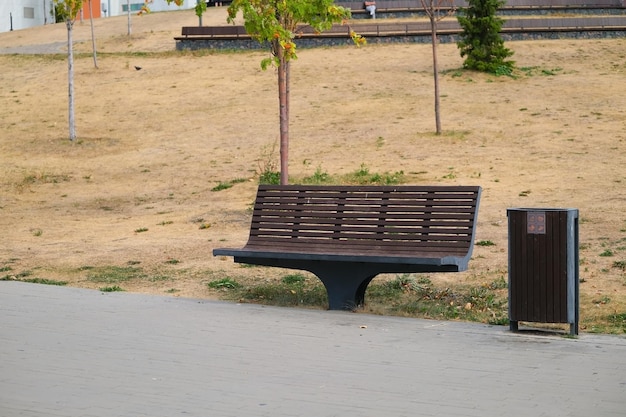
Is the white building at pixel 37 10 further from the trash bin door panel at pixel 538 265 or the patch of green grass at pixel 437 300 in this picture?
the trash bin door panel at pixel 538 265

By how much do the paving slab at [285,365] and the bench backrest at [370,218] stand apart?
83 cm

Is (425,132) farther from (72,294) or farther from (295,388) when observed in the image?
(295,388)

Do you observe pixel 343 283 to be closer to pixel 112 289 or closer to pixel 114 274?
pixel 112 289

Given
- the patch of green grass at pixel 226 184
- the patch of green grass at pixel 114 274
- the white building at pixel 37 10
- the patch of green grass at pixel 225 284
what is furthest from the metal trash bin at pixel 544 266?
the white building at pixel 37 10

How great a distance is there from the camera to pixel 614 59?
123ft

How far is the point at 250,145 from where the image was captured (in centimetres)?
2777

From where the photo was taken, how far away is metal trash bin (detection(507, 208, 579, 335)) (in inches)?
345

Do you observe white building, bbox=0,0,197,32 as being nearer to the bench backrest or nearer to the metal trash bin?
the bench backrest

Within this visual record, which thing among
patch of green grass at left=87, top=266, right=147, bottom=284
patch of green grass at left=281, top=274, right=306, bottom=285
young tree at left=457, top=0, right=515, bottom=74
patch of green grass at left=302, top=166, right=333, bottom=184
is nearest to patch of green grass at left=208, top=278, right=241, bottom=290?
patch of green grass at left=281, top=274, right=306, bottom=285

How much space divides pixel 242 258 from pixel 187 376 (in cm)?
357

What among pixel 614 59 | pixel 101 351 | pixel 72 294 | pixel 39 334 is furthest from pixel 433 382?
pixel 614 59

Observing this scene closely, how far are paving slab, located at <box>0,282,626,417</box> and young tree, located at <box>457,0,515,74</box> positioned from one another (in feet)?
85.7

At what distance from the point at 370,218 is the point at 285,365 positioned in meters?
3.17

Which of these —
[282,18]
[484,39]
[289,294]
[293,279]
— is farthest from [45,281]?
[484,39]
